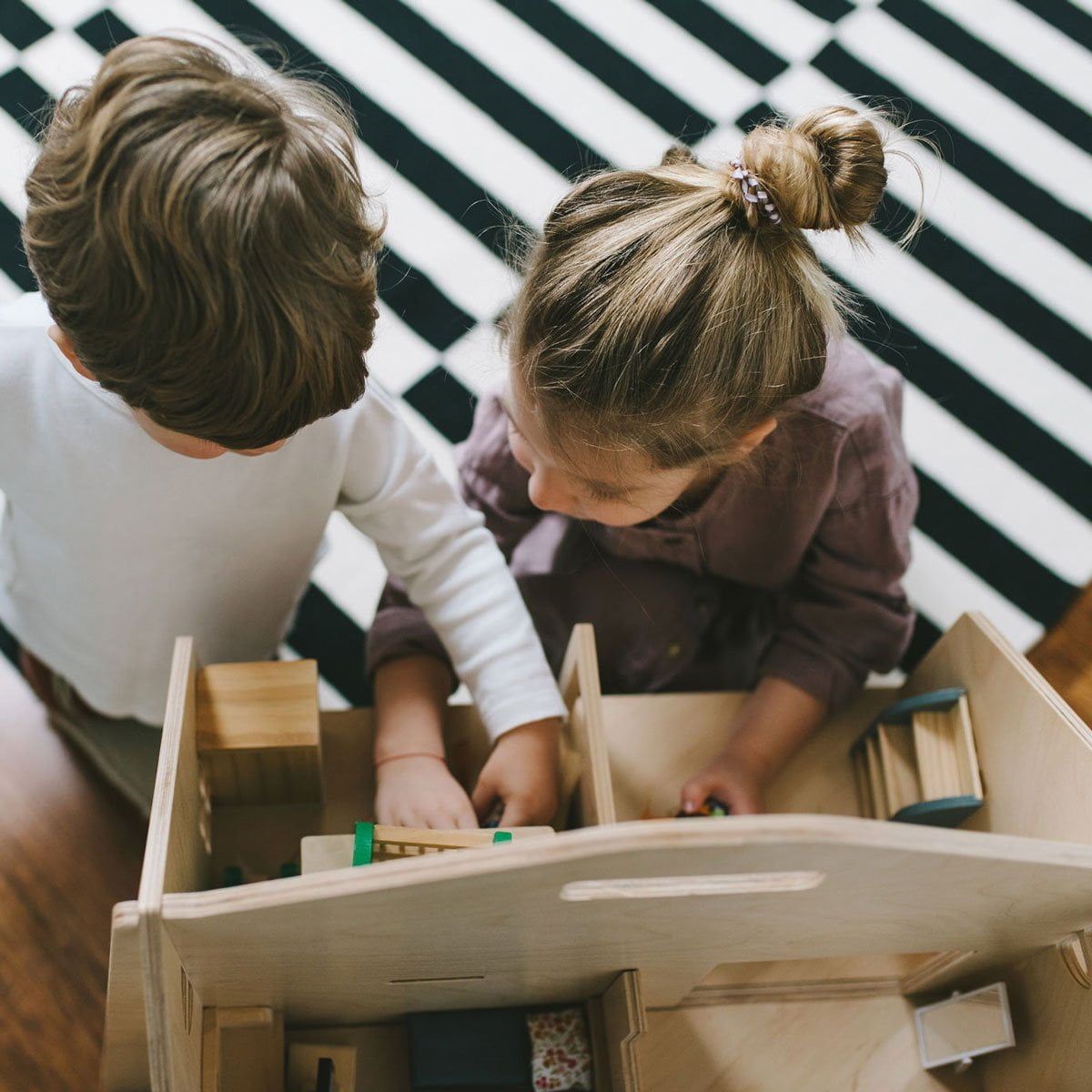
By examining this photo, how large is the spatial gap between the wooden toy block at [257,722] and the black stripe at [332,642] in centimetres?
49

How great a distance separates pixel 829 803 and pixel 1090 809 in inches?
9.9

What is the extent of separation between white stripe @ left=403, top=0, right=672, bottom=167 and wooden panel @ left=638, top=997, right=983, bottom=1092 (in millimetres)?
1151

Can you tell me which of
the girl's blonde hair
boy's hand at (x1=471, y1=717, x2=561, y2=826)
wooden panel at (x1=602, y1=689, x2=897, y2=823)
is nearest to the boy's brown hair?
the girl's blonde hair

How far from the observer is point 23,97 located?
1557 mm

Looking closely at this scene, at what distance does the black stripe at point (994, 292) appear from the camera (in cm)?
155

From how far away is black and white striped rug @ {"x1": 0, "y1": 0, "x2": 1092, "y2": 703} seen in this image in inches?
57.8

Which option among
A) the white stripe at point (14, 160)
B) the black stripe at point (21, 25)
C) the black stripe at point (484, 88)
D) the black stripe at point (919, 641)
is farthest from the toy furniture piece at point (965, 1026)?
the black stripe at point (21, 25)

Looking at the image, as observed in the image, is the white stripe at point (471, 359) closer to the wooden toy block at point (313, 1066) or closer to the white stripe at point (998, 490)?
the white stripe at point (998, 490)

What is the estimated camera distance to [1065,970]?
78 cm

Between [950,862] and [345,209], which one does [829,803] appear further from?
[345,209]

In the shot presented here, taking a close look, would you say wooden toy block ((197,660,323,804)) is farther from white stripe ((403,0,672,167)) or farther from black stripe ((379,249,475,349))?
A: white stripe ((403,0,672,167))

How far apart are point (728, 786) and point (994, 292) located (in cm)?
95

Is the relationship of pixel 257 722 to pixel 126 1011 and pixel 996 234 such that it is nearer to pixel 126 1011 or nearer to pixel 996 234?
pixel 126 1011

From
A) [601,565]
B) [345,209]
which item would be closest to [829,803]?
[601,565]
